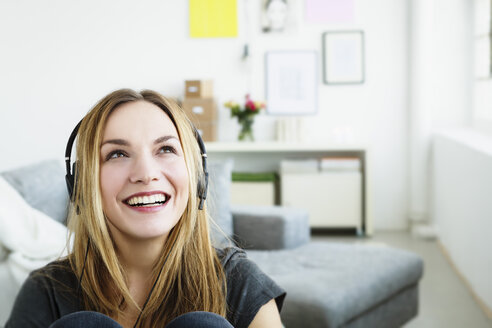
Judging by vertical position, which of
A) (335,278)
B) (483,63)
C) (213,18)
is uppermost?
(213,18)

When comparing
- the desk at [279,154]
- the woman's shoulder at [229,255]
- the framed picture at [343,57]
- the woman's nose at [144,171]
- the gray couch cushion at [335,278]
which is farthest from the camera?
the framed picture at [343,57]

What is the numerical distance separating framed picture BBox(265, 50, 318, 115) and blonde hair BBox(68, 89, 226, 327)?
376cm

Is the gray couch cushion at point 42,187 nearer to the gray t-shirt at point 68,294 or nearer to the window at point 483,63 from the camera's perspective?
the gray t-shirt at point 68,294

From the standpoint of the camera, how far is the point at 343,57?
4844mm

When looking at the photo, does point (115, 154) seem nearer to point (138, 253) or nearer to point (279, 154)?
point (138, 253)

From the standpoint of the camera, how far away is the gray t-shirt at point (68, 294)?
109cm

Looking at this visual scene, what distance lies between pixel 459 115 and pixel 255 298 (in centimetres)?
397

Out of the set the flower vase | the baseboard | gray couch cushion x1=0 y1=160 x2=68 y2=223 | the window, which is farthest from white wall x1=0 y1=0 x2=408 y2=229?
gray couch cushion x1=0 y1=160 x2=68 y2=223

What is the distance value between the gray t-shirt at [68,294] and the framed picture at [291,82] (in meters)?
3.77

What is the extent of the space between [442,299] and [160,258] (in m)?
2.30

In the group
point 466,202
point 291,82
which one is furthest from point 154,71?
point 466,202

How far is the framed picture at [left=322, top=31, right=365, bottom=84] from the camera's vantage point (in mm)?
4820

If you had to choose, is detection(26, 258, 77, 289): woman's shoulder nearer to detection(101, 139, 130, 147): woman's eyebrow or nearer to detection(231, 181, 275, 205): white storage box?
detection(101, 139, 130, 147): woman's eyebrow

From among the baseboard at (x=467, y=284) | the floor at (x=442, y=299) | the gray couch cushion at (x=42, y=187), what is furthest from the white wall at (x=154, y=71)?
the gray couch cushion at (x=42, y=187)
